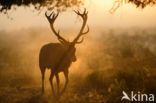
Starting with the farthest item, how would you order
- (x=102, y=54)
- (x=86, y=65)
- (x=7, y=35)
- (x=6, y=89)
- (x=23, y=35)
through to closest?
(x=7, y=35), (x=23, y=35), (x=102, y=54), (x=86, y=65), (x=6, y=89)

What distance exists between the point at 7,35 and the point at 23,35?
2995mm

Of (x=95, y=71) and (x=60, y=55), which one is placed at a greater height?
(x=60, y=55)

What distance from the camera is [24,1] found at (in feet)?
44.9

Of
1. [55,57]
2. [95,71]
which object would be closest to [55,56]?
[55,57]

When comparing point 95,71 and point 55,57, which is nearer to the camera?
point 55,57

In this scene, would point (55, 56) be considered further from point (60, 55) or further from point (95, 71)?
point (95, 71)

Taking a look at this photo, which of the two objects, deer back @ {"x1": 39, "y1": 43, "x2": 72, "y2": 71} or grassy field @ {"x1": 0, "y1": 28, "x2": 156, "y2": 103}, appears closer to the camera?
grassy field @ {"x1": 0, "y1": 28, "x2": 156, "y2": 103}

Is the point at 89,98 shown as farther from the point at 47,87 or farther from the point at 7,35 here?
the point at 7,35

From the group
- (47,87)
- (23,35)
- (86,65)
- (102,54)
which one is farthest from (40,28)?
(47,87)

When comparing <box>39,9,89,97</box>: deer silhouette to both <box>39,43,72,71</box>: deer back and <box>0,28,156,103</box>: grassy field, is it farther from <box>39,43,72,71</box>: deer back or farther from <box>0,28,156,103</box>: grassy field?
<box>0,28,156,103</box>: grassy field

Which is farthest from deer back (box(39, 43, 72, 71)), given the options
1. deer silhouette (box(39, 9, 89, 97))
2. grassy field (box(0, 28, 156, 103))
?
grassy field (box(0, 28, 156, 103))

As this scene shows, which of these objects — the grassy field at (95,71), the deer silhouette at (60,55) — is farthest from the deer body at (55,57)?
the grassy field at (95,71)

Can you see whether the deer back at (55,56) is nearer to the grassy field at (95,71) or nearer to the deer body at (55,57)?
the deer body at (55,57)

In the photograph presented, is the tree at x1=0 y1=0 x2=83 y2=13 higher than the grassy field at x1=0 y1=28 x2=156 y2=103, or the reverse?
the tree at x1=0 y1=0 x2=83 y2=13
